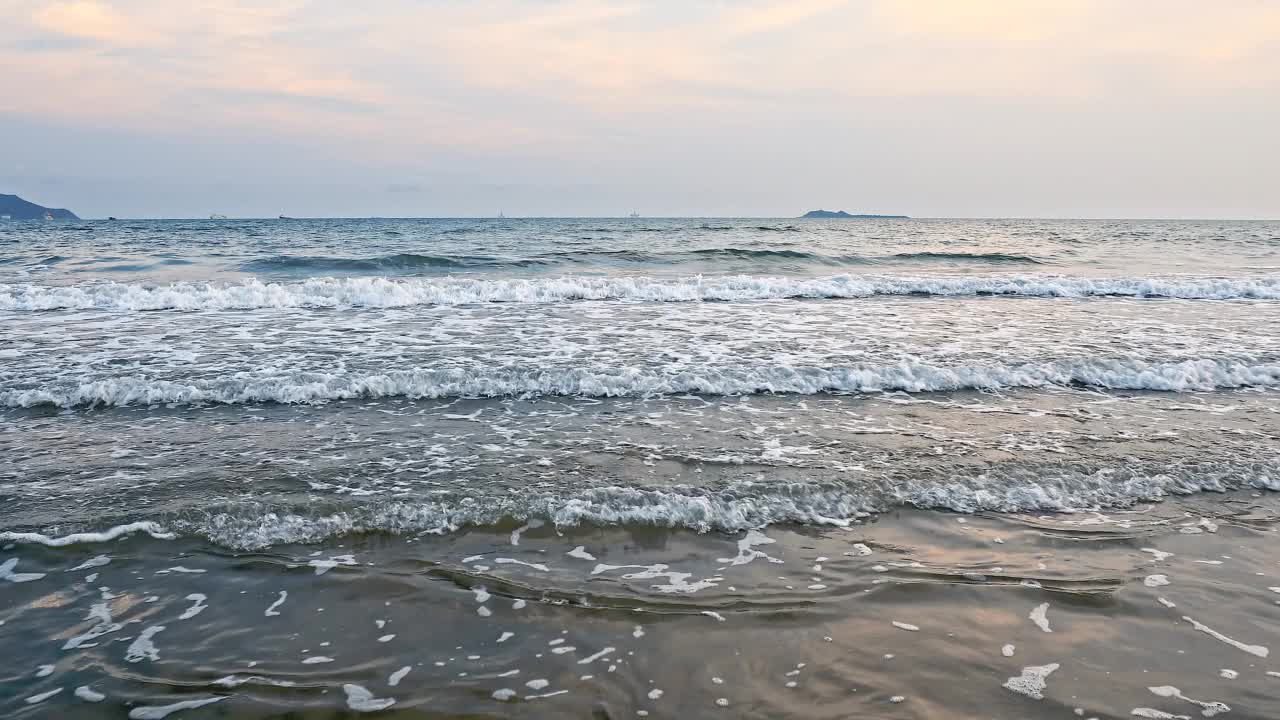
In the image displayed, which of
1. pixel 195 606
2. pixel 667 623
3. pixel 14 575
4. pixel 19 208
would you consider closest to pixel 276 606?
pixel 195 606

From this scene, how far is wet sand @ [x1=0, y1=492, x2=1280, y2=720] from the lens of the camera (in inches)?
119

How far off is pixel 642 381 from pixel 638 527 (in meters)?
3.61

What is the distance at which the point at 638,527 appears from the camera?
4691 mm

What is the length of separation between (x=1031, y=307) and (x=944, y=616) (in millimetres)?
14340

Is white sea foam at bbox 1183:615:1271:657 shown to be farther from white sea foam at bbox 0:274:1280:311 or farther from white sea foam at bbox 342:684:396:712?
white sea foam at bbox 0:274:1280:311

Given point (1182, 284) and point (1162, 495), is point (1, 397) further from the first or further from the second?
point (1182, 284)

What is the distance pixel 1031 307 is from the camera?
51.4ft

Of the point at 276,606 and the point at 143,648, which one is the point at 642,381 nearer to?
the point at 276,606

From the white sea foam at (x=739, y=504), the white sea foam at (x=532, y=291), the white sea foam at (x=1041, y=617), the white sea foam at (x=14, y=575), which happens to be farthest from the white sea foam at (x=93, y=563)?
the white sea foam at (x=532, y=291)

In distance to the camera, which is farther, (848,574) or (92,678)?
(848,574)

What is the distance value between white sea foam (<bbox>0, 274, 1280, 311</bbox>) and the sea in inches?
168

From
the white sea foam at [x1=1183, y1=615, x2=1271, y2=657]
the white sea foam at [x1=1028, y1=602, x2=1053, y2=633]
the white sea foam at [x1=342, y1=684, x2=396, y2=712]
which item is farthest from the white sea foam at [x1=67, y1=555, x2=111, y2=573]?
the white sea foam at [x1=1183, y1=615, x2=1271, y2=657]

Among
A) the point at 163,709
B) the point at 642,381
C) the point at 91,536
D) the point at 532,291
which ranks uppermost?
the point at 532,291

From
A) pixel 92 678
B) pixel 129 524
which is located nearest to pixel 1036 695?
pixel 92 678
